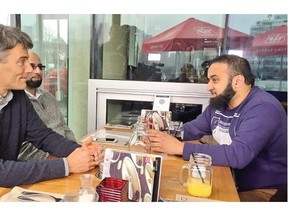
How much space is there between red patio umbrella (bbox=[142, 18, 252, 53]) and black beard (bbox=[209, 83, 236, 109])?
1.27 metres

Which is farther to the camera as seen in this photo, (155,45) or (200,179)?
(155,45)

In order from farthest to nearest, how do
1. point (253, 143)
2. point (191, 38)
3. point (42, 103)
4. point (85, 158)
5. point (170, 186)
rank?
point (191, 38) < point (42, 103) < point (253, 143) < point (85, 158) < point (170, 186)

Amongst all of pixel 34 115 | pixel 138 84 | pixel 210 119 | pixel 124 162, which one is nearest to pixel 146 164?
pixel 124 162

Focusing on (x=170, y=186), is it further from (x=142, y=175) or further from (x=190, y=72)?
(x=190, y=72)

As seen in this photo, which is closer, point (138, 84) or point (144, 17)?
point (138, 84)

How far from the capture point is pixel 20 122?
1441 mm

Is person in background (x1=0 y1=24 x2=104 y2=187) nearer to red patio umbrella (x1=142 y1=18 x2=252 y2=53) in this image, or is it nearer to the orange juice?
the orange juice

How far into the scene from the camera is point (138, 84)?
261 centimetres

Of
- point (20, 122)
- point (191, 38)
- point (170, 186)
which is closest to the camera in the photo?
→ point (170, 186)

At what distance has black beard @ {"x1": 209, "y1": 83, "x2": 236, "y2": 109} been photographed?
5.25 ft

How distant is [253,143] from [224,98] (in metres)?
0.40

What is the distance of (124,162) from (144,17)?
2192 mm

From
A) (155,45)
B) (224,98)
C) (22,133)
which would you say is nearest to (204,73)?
(155,45)

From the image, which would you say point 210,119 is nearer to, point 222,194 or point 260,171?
point 260,171
